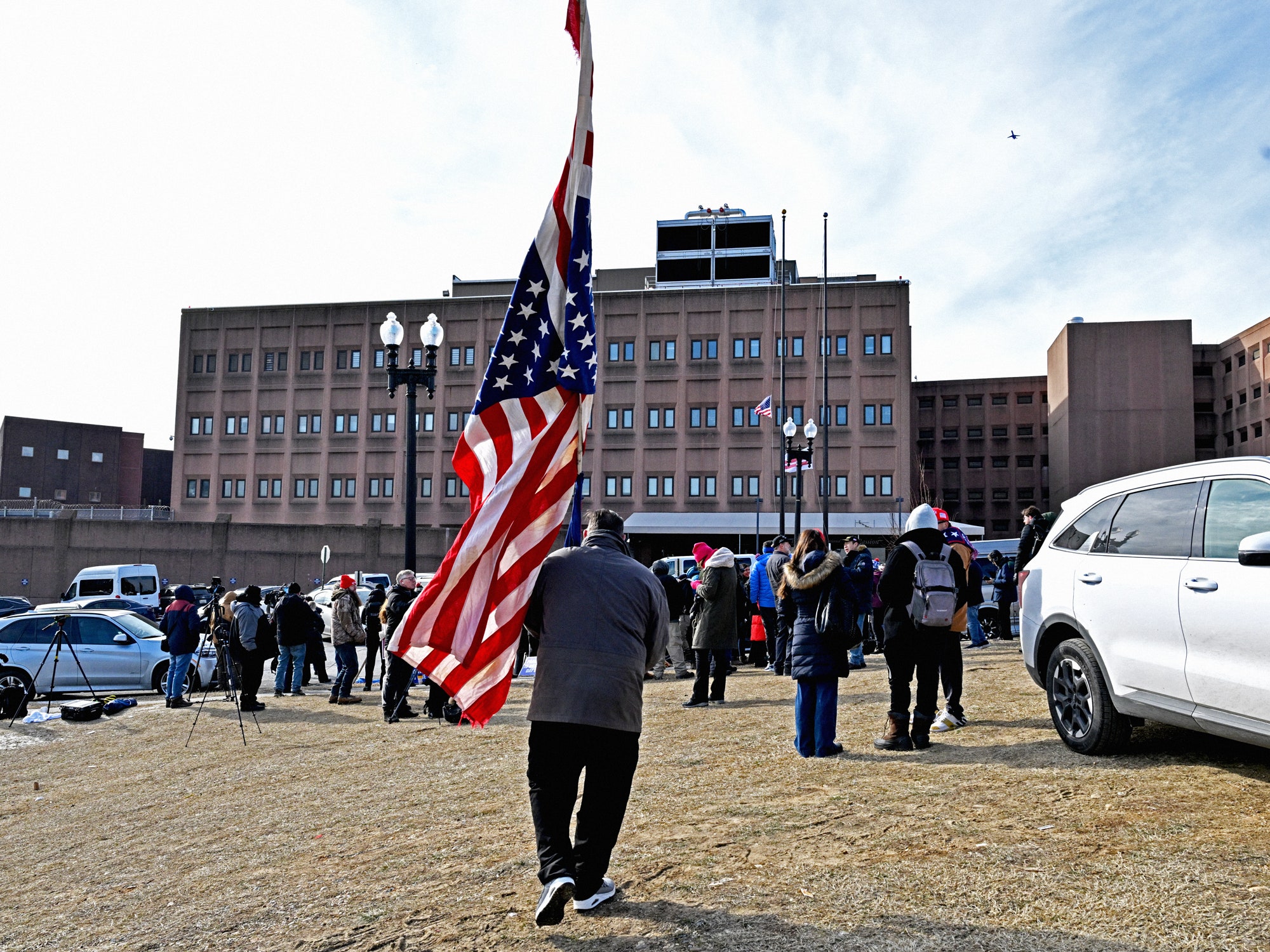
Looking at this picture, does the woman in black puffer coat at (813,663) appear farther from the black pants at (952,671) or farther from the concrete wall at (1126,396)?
the concrete wall at (1126,396)

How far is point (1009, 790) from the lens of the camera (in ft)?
21.0

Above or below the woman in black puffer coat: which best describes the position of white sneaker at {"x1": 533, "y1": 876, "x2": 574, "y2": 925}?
below

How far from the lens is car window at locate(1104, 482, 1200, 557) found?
6.17m

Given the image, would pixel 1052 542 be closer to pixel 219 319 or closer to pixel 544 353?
pixel 544 353

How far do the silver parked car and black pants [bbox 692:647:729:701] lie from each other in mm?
8504

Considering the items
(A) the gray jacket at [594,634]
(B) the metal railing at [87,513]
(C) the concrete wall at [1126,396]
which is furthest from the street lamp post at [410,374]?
(C) the concrete wall at [1126,396]

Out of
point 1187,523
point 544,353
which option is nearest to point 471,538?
point 544,353

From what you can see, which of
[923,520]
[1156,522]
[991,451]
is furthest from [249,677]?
[991,451]

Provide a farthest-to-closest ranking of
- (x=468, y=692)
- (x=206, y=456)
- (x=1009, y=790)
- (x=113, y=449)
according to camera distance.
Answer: (x=113, y=449), (x=206, y=456), (x=1009, y=790), (x=468, y=692)

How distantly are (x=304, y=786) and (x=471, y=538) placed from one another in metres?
4.69

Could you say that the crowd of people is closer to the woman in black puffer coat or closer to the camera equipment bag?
the camera equipment bag

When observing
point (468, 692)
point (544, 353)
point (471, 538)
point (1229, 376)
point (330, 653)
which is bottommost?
point (330, 653)

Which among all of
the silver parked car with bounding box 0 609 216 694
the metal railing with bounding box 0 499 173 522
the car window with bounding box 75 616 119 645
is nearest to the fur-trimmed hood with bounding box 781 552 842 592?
the silver parked car with bounding box 0 609 216 694

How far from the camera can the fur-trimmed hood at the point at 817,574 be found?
26.8ft
